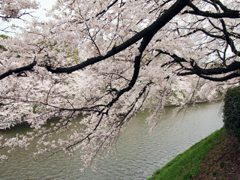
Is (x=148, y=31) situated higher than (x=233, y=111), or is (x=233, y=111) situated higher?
(x=233, y=111)

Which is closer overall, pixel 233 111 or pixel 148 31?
pixel 148 31

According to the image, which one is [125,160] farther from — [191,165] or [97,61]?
[97,61]

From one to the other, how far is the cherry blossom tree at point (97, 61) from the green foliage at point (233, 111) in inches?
36.5

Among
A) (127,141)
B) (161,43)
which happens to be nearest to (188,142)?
(127,141)

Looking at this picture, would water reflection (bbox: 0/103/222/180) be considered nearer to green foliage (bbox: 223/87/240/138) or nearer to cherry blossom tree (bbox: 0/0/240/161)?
green foliage (bbox: 223/87/240/138)

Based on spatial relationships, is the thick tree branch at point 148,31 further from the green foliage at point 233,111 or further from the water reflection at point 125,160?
the water reflection at point 125,160

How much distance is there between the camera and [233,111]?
8.75 meters

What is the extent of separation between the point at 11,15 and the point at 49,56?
2.56 feet

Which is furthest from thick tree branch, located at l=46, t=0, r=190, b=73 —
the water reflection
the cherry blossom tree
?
the water reflection

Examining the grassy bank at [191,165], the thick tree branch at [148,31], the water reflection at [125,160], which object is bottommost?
the grassy bank at [191,165]

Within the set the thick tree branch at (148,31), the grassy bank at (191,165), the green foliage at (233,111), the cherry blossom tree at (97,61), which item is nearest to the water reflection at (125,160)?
the grassy bank at (191,165)

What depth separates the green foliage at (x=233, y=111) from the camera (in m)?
8.66

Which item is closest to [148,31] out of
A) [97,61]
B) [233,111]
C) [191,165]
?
[97,61]

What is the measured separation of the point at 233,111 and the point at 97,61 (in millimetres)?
5234
